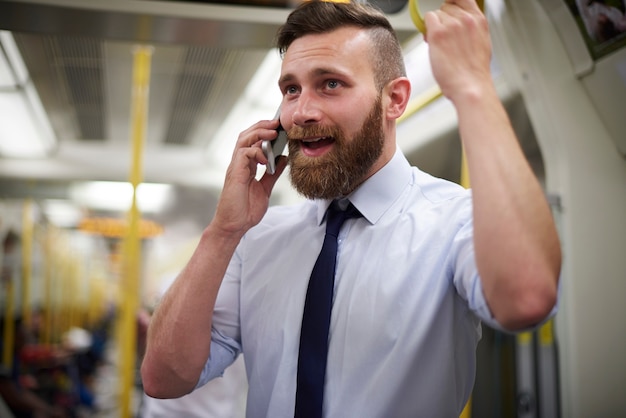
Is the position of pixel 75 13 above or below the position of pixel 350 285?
above

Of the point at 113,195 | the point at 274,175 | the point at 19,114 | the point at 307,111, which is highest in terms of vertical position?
the point at 19,114

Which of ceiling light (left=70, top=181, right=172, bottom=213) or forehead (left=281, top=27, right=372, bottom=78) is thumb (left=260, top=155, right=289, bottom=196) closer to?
forehead (left=281, top=27, right=372, bottom=78)

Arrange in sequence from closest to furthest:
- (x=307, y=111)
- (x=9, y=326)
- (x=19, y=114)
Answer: (x=307, y=111) → (x=19, y=114) → (x=9, y=326)

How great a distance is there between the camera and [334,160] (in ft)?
4.21

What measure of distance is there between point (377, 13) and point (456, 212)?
1.65 feet

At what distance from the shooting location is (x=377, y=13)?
4.51 feet

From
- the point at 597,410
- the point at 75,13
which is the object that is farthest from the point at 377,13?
the point at 597,410

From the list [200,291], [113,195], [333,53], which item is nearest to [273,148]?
[333,53]

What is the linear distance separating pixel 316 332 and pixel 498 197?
59cm

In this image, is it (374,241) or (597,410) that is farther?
(597,410)

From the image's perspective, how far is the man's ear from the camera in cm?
136

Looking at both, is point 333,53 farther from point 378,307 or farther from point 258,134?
point 378,307

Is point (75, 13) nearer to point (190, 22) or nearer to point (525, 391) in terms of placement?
point (190, 22)

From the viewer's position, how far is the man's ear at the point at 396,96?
1.36 meters
